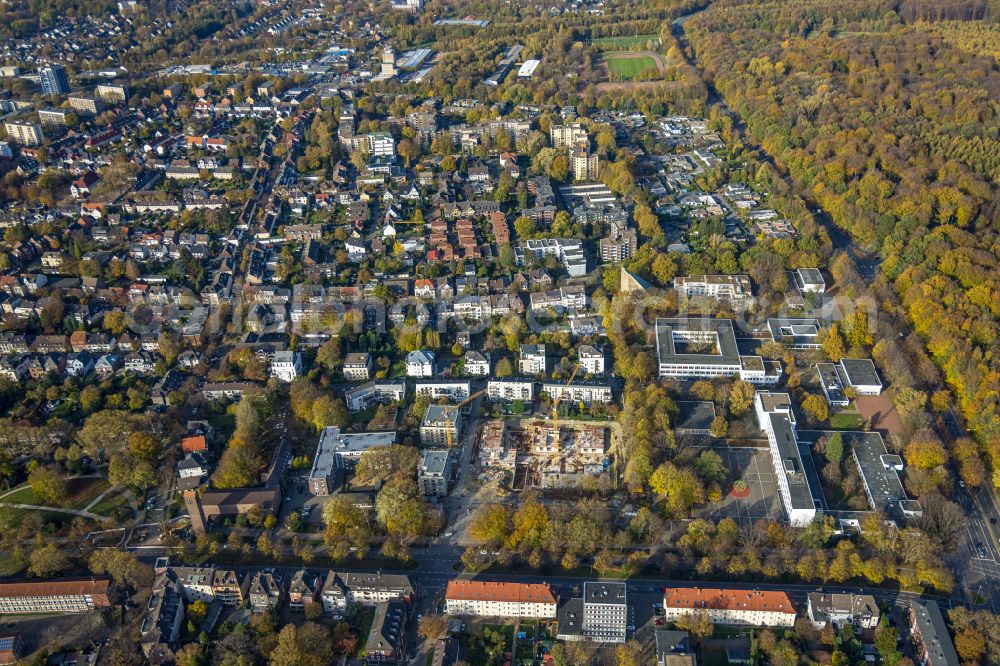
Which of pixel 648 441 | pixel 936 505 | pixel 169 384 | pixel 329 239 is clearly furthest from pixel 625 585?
pixel 329 239

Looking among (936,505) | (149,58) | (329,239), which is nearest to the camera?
(936,505)

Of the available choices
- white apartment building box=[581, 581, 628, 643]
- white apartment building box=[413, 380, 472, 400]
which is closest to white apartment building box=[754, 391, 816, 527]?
white apartment building box=[581, 581, 628, 643]

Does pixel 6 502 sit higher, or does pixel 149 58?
pixel 149 58

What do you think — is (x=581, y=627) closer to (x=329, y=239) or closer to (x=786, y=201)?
(x=329, y=239)

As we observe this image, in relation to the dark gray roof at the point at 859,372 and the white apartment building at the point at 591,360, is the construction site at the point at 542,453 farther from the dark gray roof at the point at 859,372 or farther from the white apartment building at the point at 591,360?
the dark gray roof at the point at 859,372

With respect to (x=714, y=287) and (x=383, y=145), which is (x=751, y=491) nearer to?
(x=714, y=287)

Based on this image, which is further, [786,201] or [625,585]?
[786,201]
